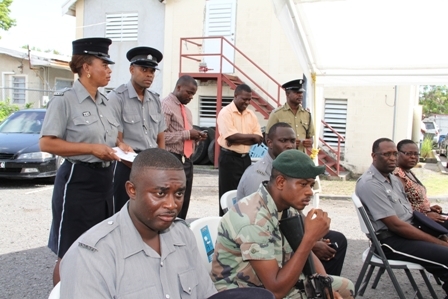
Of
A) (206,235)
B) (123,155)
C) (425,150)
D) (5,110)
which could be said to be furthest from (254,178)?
(5,110)

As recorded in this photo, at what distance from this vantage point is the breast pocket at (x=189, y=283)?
6.36ft

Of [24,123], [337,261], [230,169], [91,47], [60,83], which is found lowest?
[337,261]

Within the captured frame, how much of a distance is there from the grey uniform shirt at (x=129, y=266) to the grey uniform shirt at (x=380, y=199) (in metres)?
2.28

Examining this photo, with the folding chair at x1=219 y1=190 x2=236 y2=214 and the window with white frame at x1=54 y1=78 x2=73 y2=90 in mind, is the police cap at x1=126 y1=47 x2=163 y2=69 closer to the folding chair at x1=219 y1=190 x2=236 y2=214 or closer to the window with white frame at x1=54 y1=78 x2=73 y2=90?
the folding chair at x1=219 y1=190 x2=236 y2=214

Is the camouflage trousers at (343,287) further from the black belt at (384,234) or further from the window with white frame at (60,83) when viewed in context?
the window with white frame at (60,83)

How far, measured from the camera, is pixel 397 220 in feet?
12.4

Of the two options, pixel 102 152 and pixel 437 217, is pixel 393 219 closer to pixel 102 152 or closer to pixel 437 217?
pixel 437 217

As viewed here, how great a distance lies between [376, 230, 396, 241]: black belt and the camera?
152 inches

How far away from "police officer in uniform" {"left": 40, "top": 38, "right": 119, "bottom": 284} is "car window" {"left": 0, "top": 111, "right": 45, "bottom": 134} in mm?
7301

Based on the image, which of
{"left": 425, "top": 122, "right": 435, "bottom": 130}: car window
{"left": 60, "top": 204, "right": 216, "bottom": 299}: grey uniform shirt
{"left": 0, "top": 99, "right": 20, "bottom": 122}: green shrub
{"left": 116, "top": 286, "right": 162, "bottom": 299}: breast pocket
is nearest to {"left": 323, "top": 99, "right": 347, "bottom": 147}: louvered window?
{"left": 60, "top": 204, "right": 216, "bottom": 299}: grey uniform shirt

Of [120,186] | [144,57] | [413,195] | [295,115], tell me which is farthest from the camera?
[295,115]

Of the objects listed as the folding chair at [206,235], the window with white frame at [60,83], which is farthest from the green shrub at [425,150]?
the window with white frame at [60,83]

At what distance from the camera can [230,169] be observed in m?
5.38

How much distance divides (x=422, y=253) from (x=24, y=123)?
9.05 m
